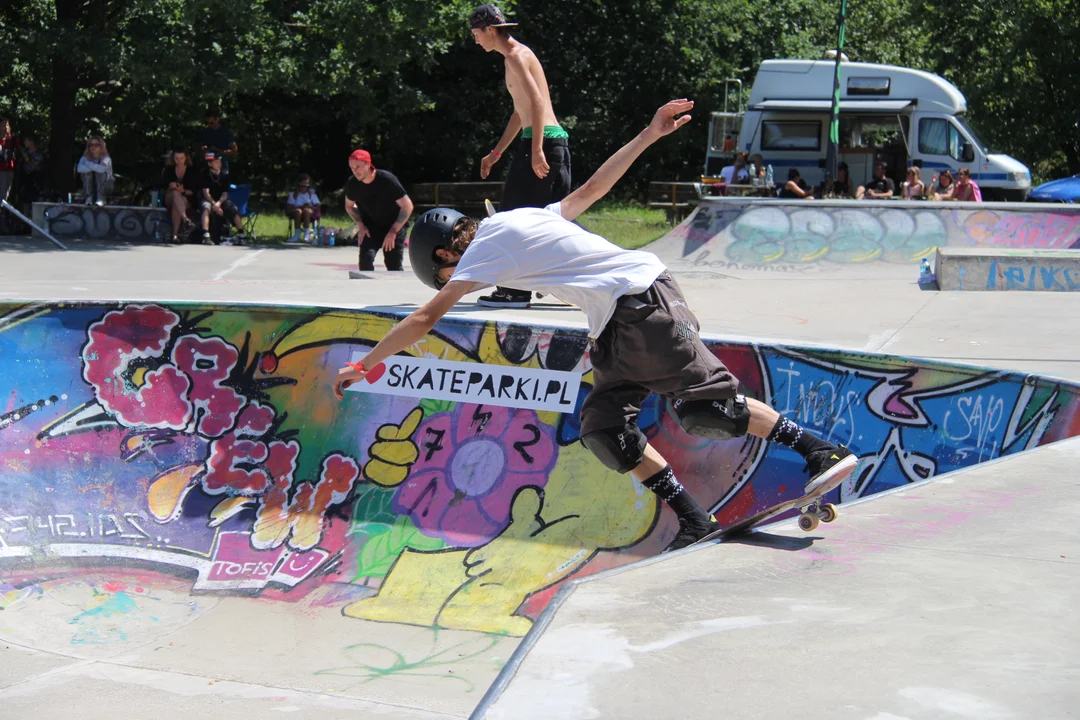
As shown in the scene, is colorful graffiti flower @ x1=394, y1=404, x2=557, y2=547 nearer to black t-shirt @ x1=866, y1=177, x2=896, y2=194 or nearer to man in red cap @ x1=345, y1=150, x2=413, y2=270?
man in red cap @ x1=345, y1=150, x2=413, y2=270

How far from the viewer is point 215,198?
51.5 ft

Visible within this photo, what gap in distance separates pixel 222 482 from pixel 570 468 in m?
1.82

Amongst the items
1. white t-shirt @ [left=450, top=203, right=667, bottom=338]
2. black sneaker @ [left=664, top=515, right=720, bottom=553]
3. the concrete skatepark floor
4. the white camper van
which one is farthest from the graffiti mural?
the white camper van

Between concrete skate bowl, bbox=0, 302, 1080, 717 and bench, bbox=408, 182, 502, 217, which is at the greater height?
bench, bbox=408, 182, 502, 217

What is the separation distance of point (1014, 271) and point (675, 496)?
697 cm

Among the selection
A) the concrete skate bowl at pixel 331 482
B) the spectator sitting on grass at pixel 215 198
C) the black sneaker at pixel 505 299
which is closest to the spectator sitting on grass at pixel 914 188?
the spectator sitting on grass at pixel 215 198

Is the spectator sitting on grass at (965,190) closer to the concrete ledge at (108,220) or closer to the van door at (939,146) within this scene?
the van door at (939,146)

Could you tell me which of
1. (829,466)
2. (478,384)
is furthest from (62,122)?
(829,466)

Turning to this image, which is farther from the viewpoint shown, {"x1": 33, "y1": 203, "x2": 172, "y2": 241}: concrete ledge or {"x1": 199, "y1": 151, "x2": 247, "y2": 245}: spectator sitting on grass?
{"x1": 33, "y1": 203, "x2": 172, "y2": 241}: concrete ledge

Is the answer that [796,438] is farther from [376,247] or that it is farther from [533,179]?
[376,247]

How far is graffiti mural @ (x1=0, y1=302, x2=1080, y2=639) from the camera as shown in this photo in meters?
4.89

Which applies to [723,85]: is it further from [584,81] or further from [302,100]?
[302,100]

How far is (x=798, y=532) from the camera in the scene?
3.47 m

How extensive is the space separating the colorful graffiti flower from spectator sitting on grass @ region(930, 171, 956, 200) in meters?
13.1
